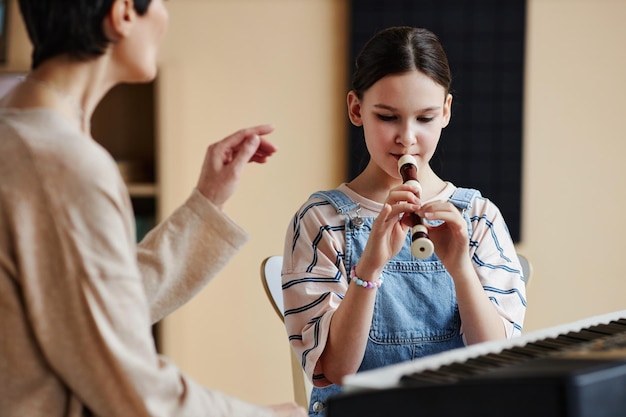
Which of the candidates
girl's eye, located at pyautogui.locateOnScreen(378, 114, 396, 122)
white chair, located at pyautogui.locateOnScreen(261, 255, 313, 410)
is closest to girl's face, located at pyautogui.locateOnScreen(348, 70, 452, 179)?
girl's eye, located at pyautogui.locateOnScreen(378, 114, 396, 122)

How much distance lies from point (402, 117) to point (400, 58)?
0.40 feet

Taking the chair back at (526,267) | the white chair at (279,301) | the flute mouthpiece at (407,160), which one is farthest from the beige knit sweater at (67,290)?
the chair back at (526,267)

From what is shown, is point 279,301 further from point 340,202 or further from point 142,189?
point 142,189

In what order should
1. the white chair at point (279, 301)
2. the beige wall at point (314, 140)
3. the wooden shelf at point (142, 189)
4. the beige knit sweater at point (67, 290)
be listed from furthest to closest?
the beige wall at point (314, 140) < the wooden shelf at point (142, 189) < the white chair at point (279, 301) < the beige knit sweater at point (67, 290)

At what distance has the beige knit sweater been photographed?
3.27 feet

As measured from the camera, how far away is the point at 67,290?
997 millimetres

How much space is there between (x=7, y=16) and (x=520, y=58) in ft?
6.29

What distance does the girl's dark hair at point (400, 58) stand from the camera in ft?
5.75

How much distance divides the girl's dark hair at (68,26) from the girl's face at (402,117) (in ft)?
2.40

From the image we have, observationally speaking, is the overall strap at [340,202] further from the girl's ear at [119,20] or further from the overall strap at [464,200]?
the girl's ear at [119,20]

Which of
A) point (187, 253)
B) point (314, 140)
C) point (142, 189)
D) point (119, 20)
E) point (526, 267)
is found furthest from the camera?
point (314, 140)

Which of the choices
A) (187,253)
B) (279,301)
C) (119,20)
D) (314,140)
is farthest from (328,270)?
(314,140)

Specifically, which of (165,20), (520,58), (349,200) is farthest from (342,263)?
(520,58)

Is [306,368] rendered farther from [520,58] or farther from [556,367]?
[520,58]
